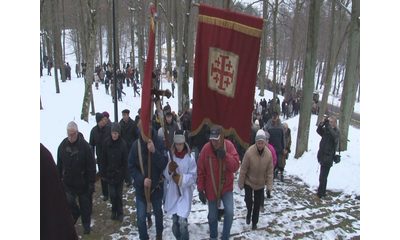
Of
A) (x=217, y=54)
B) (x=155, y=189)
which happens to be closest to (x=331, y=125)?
(x=217, y=54)

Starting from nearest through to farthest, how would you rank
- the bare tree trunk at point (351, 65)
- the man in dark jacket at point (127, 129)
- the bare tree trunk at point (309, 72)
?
the man in dark jacket at point (127, 129) → the bare tree trunk at point (351, 65) → the bare tree trunk at point (309, 72)

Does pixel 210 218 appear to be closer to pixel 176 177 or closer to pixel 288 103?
pixel 176 177

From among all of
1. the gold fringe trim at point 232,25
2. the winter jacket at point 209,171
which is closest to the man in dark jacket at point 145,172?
the winter jacket at point 209,171

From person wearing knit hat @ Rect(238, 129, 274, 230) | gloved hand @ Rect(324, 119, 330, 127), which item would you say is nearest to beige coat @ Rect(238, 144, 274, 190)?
person wearing knit hat @ Rect(238, 129, 274, 230)

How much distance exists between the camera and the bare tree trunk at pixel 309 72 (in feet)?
33.5

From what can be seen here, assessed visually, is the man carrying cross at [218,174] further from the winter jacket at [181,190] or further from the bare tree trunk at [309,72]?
the bare tree trunk at [309,72]

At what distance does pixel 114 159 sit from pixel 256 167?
2520 mm

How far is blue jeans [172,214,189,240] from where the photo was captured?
4531mm

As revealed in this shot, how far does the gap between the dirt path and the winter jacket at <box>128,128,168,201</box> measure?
3.30 feet

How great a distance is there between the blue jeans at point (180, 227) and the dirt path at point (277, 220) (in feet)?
1.34

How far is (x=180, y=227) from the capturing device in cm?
457

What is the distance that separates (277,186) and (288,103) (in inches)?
791
